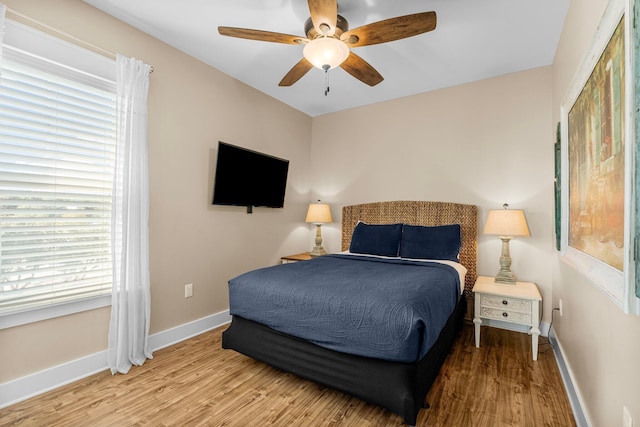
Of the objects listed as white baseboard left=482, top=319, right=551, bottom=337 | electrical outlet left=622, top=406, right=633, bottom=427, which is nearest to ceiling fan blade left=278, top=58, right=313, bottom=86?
electrical outlet left=622, top=406, right=633, bottom=427

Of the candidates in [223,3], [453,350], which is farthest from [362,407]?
[223,3]

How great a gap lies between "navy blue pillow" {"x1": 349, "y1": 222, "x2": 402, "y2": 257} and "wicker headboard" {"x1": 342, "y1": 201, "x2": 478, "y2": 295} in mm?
288

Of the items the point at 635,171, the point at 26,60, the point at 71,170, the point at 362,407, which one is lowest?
the point at 362,407

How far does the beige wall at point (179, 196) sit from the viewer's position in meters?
2.22

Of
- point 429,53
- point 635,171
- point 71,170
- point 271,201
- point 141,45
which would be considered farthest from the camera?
point 271,201

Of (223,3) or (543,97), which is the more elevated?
(223,3)

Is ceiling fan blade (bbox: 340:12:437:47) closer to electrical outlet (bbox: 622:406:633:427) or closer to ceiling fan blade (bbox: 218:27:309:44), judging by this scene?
ceiling fan blade (bbox: 218:27:309:44)

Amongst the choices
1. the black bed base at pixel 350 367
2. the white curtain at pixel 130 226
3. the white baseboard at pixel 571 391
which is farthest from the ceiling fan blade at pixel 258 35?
the white baseboard at pixel 571 391

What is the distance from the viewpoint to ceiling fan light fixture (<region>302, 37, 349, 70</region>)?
2.08 meters

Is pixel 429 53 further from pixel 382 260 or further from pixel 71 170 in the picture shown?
pixel 71 170

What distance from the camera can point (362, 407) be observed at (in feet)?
6.52

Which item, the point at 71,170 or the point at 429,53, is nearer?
the point at 71,170

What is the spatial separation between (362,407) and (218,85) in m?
3.26

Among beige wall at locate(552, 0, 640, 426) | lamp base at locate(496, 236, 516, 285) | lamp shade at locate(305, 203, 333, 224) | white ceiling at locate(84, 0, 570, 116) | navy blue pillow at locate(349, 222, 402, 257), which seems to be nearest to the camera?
beige wall at locate(552, 0, 640, 426)
